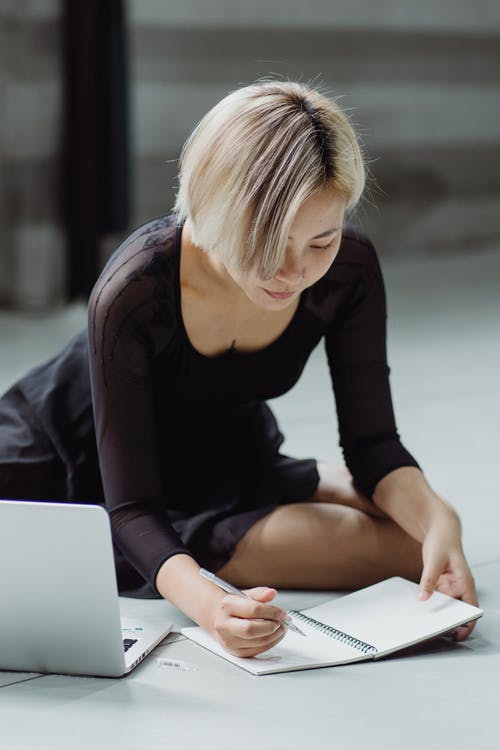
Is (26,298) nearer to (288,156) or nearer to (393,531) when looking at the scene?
(393,531)

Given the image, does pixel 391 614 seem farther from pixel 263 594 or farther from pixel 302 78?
pixel 302 78

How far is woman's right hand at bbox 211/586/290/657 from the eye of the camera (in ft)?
5.79

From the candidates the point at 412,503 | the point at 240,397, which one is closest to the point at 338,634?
the point at 412,503

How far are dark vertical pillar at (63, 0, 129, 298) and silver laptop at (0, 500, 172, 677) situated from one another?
2970 millimetres

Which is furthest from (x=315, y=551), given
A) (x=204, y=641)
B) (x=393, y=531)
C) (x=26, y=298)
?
(x=26, y=298)

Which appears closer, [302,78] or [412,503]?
[412,503]

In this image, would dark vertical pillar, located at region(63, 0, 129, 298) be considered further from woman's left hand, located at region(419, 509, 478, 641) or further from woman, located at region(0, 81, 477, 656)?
woman's left hand, located at region(419, 509, 478, 641)

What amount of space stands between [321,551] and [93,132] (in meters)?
2.76

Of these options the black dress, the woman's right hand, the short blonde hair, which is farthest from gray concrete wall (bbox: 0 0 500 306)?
the woman's right hand

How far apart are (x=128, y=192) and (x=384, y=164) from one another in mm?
1345

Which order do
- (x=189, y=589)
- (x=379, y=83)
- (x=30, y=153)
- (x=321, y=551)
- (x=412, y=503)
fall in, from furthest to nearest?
(x=379, y=83) → (x=30, y=153) → (x=321, y=551) → (x=412, y=503) → (x=189, y=589)

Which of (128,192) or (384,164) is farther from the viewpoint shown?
(384,164)

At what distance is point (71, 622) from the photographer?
1814 millimetres

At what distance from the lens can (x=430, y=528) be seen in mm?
2045
